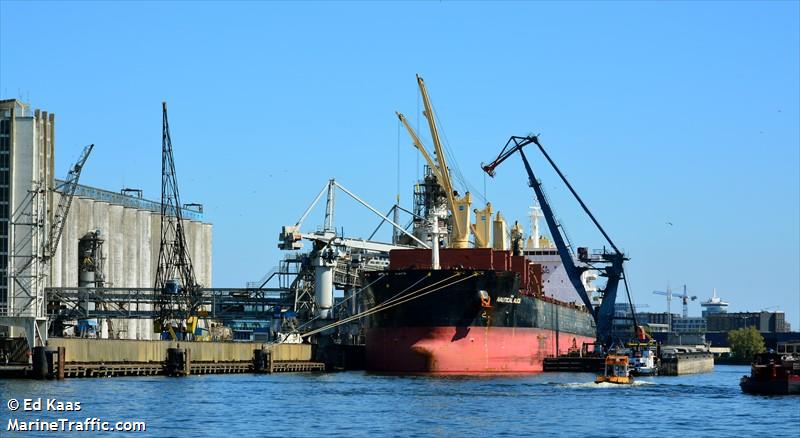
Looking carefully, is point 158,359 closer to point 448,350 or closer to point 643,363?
point 448,350

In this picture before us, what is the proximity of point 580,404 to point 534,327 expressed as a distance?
32090mm

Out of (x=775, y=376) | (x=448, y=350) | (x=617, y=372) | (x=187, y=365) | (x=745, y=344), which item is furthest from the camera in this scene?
(x=745, y=344)

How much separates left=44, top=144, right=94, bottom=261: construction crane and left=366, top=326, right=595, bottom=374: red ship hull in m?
28.0

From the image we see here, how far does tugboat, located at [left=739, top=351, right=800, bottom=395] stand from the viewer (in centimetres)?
6438

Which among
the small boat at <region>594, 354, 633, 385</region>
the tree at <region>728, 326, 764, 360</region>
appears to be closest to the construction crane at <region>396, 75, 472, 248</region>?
the small boat at <region>594, 354, 633, 385</region>

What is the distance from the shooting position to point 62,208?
107688mm

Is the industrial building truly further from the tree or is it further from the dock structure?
the tree

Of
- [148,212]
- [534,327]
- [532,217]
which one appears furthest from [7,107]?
[532,217]

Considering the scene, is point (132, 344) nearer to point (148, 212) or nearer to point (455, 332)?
point (455, 332)

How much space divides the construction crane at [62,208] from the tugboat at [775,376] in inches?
2098

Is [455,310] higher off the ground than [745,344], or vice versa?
[455,310]

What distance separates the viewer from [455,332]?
81.4m

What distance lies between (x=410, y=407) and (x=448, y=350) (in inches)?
1028

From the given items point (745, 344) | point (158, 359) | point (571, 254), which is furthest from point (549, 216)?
point (745, 344)
